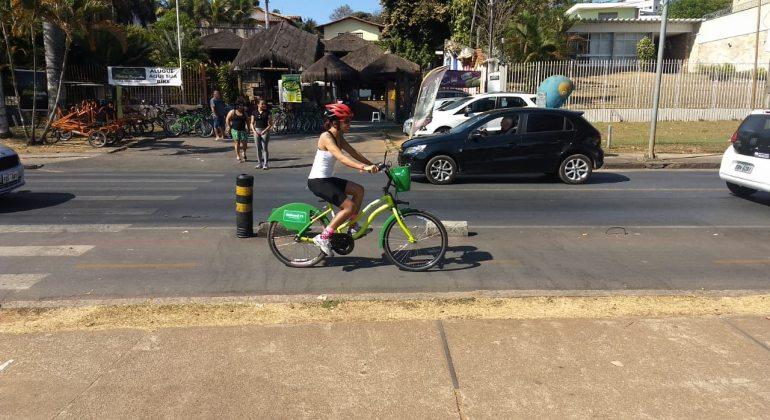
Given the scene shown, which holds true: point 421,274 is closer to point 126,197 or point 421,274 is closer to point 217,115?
point 126,197

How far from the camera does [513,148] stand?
12.5m

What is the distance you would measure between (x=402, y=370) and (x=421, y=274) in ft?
7.90

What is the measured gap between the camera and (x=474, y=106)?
1836 cm

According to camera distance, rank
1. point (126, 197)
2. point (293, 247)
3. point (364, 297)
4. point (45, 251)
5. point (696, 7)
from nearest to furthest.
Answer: point (364, 297)
point (293, 247)
point (45, 251)
point (126, 197)
point (696, 7)

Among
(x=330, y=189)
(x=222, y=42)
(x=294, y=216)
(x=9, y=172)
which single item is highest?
(x=222, y=42)

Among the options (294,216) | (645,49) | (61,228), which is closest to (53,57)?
(61,228)

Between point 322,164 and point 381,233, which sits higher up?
point 322,164

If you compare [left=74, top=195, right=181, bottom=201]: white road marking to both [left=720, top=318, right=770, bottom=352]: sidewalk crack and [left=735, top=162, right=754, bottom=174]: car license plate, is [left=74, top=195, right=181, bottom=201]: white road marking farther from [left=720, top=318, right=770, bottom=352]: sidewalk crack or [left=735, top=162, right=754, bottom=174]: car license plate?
[left=735, top=162, right=754, bottom=174]: car license plate

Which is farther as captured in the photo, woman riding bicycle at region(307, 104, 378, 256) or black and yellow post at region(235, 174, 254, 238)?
black and yellow post at region(235, 174, 254, 238)

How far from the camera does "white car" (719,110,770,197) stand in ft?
32.9

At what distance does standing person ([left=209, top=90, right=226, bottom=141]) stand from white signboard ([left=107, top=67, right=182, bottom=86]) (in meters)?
2.41

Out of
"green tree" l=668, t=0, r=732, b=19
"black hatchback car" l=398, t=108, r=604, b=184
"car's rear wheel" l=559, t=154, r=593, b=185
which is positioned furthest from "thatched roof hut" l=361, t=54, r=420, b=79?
"green tree" l=668, t=0, r=732, b=19

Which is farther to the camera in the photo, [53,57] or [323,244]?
[53,57]

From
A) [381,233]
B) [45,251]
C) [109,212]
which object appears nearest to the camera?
[381,233]
